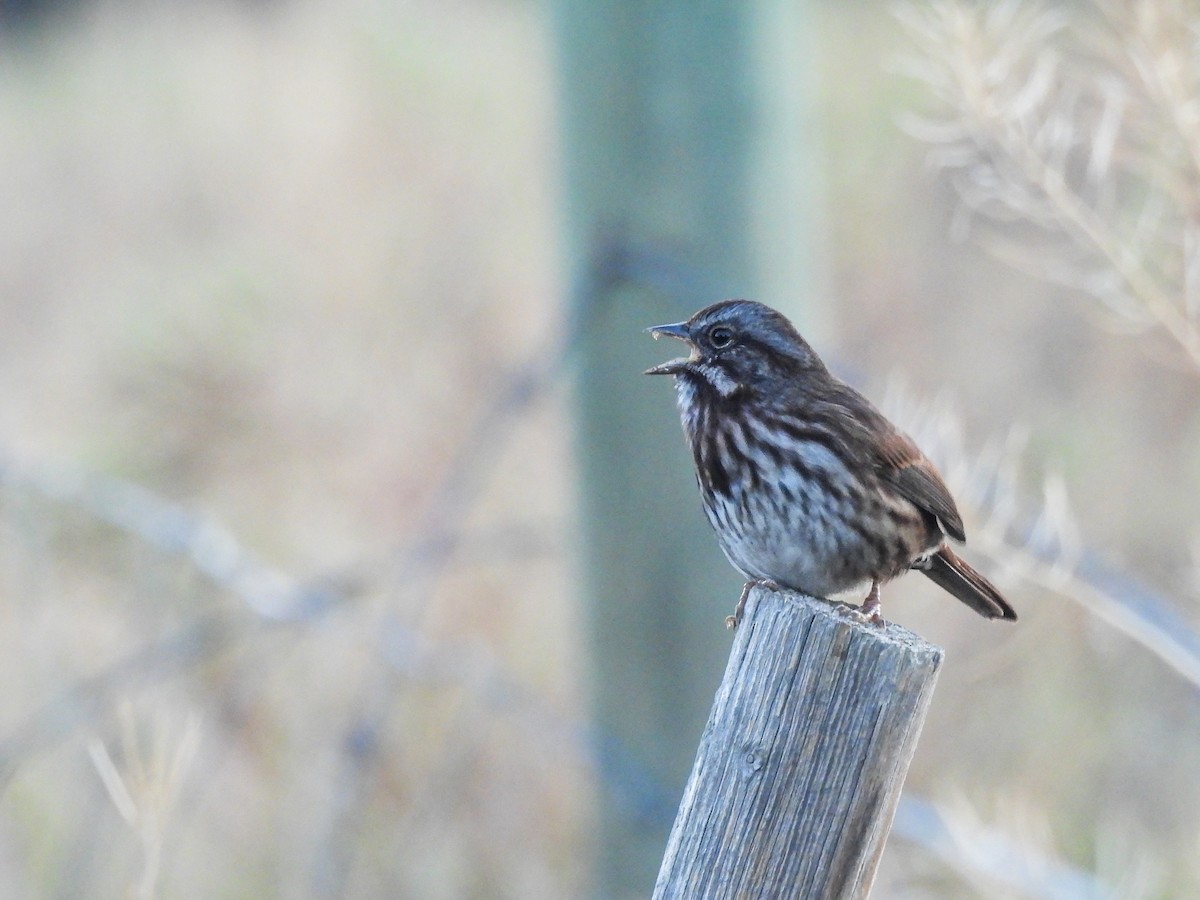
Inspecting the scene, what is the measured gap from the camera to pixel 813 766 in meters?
1.96

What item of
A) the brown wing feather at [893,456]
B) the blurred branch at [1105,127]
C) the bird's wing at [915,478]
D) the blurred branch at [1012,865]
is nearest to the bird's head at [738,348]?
the brown wing feather at [893,456]

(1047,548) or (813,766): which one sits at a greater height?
(1047,548)

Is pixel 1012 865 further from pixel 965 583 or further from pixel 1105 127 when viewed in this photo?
pixel 1105 127

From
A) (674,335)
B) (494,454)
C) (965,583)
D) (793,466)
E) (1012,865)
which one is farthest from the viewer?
(494,454)

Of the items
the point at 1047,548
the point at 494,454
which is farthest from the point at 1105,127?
the point at 494,454

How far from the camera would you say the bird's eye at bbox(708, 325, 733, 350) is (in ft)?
10.2

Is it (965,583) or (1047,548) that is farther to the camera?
(1047,548)

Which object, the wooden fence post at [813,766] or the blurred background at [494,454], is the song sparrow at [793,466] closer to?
the blurred background at [494,454]

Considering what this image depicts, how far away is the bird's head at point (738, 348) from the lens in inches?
122

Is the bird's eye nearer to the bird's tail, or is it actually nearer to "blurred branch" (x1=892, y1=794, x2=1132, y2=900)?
the bird's tail

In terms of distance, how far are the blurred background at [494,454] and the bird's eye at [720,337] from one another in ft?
2.12

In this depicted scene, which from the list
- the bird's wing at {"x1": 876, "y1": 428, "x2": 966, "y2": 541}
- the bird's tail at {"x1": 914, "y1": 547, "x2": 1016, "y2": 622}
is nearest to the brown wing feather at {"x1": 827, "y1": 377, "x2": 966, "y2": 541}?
the bird's wing at {"x1": 876, "y1": 428, "x2": 966, "y2": 541}

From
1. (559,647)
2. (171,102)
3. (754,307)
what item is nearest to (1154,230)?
(754,307)

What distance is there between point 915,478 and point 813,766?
1310 millimetres
